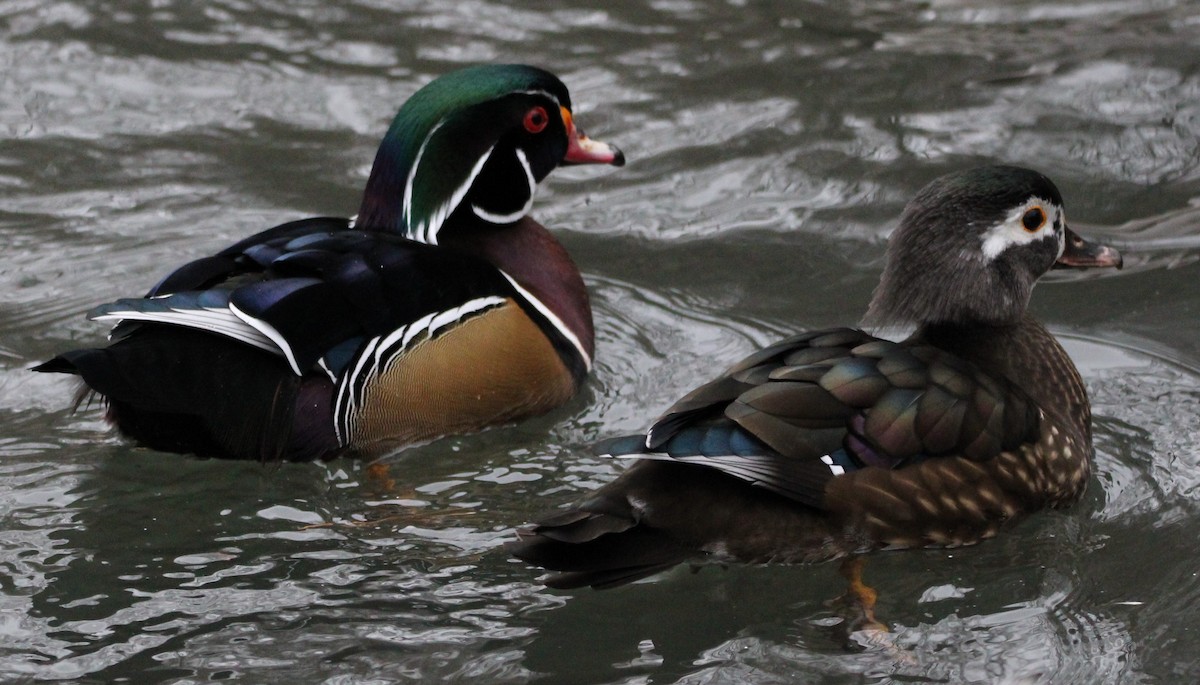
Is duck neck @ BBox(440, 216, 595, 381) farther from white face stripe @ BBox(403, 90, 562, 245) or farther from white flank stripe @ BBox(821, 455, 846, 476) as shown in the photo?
white flank stripe @ BBox(821, 455, 846, 476)

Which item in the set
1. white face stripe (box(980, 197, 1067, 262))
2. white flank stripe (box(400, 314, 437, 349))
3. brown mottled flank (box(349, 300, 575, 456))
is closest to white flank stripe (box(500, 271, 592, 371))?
brown mottled flank (box(349, 300, 575, 456))

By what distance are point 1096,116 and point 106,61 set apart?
14.6ft

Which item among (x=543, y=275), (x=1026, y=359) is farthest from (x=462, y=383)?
(x=1026, y=359)

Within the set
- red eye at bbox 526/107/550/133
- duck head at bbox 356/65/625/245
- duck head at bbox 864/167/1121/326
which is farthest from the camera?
red eye at bbox 526/107/550/133

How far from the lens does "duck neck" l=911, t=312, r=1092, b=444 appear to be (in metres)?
4.45

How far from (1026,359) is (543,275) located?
5.31ft

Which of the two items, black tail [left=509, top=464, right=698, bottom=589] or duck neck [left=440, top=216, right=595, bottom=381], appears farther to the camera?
duck neck [left=440, top=216, right=595, bottom=381]

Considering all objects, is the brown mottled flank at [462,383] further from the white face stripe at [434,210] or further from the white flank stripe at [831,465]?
the white flank stripe at [831,465]

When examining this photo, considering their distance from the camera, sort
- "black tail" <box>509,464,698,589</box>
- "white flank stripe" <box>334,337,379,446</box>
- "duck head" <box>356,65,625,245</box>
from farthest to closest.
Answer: "duck head" <box>356,65,625,245</box>, "white flank stripe" <box>334,337,379,446</box>, "black tail" <box>509,464,698,589</box>

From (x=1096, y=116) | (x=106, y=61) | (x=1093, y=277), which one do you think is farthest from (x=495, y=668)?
(x=106, y=61)

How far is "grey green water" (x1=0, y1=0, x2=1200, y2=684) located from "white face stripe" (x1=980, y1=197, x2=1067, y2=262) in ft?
2.32

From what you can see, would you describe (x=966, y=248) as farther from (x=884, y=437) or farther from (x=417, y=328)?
(x=417, y=328)

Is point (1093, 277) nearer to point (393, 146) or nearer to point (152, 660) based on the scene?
point (393, 146)

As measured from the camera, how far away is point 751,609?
3.96m
